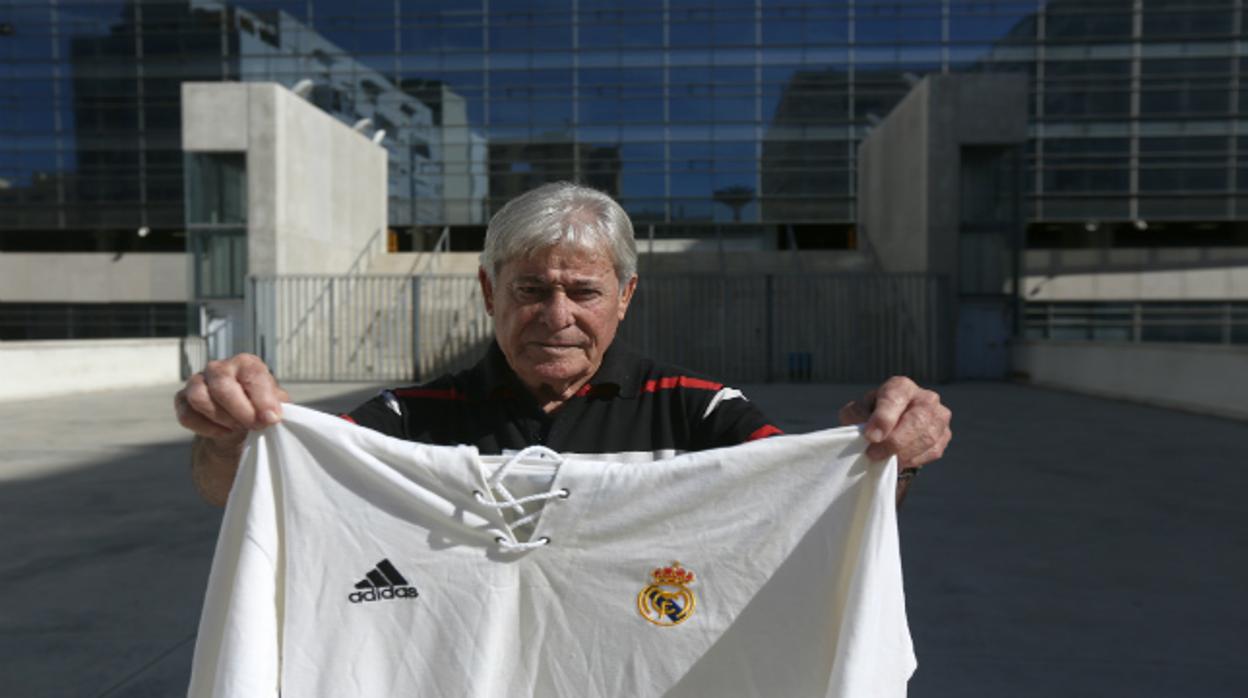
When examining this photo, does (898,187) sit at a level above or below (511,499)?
above

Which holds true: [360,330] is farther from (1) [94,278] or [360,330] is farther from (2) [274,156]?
(1) [94,278]

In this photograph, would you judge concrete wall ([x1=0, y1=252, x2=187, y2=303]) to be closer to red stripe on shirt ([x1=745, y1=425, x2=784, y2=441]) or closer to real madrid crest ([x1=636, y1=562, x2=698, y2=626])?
red stripe on shirt ([x1=745, y1=425, x2=784, y2=441])

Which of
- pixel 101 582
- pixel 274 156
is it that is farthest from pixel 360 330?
pixel 101 582

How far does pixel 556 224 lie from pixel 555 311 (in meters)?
0.19

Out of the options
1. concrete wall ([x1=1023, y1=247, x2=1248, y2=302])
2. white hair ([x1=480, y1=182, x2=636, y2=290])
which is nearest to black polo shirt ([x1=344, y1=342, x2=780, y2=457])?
white hair ([x1=480, y1=182, x2=636, y2=290])

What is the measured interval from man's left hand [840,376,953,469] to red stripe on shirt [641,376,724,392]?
46 centimetres

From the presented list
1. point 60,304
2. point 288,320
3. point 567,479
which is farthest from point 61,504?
point 60,304

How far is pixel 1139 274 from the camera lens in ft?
102

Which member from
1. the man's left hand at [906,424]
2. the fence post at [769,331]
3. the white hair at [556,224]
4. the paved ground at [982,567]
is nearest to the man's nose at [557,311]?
the white hair at [556,224]

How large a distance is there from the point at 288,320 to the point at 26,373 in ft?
19.1

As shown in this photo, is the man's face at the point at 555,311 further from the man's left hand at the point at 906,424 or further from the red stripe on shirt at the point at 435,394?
the man's left hand at the point at 906,424

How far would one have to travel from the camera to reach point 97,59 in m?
35.1

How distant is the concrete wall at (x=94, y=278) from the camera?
3366 centimetres

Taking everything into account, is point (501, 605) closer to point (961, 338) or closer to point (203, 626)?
point (203, 626)
